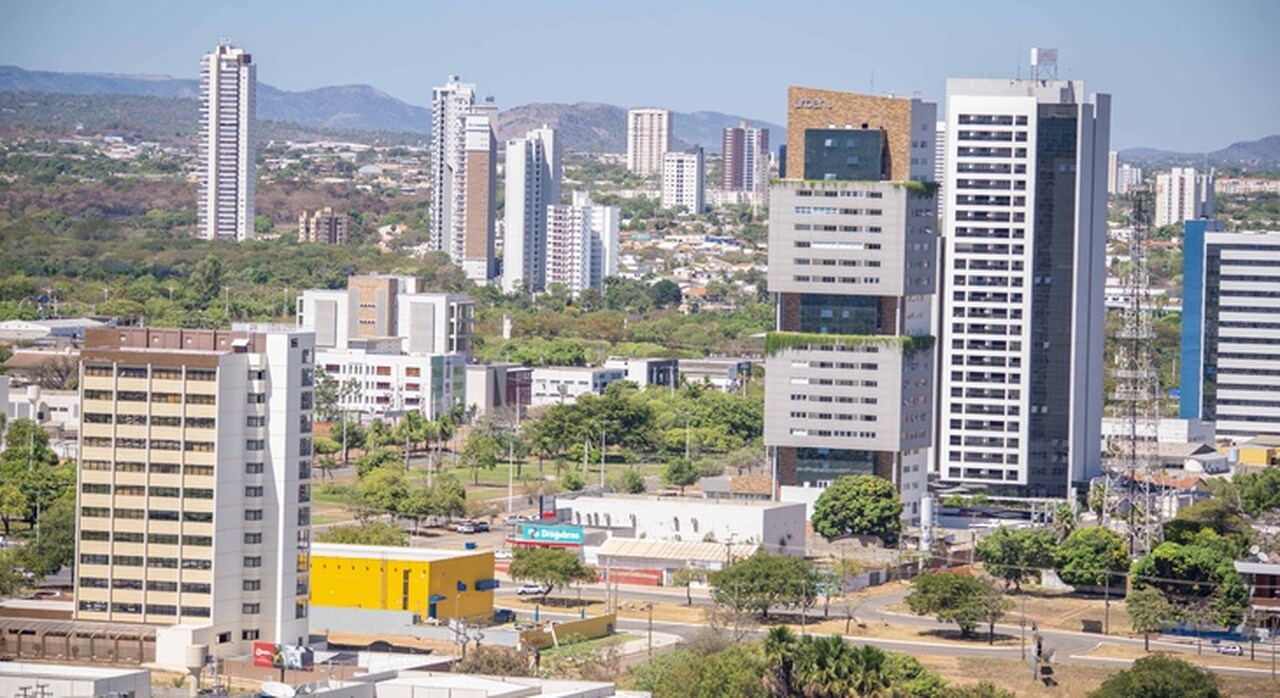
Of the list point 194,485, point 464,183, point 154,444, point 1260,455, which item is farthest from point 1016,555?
point 464,183

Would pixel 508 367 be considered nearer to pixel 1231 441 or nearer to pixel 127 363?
pixel 1231 441

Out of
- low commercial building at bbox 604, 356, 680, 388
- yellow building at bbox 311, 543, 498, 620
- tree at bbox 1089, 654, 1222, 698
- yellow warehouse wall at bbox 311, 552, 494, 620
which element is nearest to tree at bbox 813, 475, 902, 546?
yellow building at bbox 311, 543, 498, 620

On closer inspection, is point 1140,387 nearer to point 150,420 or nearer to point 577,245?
point 150,420

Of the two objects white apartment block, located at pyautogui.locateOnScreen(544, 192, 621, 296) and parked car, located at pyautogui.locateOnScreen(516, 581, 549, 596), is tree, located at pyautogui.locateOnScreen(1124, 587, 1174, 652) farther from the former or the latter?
white apartment block, located at pyautogui.locateOnScreen(544, 192, 621, 296)

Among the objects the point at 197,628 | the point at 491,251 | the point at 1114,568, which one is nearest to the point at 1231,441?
the point at 1114,568

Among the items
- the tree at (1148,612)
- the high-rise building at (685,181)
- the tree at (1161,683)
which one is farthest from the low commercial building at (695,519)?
the high-rise building at (685,181)

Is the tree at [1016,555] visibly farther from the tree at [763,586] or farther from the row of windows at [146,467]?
the row of windows at [146,467]
